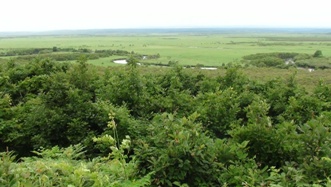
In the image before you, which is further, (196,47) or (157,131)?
(196,47)

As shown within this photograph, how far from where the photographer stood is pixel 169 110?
11.0m

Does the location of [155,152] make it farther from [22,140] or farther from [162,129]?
[22,140]

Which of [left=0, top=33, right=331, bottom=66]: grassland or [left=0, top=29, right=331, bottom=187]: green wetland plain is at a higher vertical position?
[left=0, top=29, right=331, bottom=187]: green wetland plain

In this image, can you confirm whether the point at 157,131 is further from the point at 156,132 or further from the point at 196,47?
the point at 196,47

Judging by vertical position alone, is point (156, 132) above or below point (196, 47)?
above

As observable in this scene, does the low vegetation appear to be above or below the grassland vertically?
above

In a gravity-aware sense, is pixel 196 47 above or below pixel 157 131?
below

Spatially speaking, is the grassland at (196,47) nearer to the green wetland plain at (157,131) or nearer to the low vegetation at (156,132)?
the green wetland plain at (157,131)

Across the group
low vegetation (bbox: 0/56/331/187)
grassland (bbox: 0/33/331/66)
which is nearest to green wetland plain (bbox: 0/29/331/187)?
low vegetation (bbox: 0/56/331/187)

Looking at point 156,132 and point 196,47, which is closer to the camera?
point 156,132

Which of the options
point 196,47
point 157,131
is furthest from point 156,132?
point 196,47

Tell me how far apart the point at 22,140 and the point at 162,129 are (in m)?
6.50

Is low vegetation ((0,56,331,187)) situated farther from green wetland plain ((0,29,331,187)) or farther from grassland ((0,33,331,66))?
grassland ((0,33,331,66))

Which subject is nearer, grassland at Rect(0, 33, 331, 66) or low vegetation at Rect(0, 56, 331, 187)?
low vegetation at Rect(0, 56, 331, 187)
